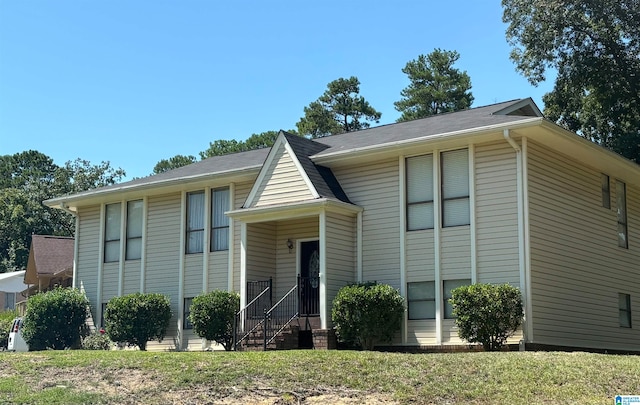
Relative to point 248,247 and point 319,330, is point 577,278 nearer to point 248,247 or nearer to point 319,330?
point 319,330

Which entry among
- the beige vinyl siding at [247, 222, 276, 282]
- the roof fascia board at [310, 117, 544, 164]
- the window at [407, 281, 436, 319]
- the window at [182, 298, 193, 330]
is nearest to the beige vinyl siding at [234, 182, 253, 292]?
the beige vinyl siding at [247, 222, 276, 282]

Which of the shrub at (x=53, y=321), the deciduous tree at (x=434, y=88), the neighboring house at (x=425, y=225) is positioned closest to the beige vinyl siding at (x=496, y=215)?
the neighboring house at (x=425, y=225)

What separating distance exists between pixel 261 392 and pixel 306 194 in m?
7.72

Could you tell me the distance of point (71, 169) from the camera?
206 ft

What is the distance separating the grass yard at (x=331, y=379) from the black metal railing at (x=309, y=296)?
4996 millimetres

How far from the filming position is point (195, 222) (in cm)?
2342

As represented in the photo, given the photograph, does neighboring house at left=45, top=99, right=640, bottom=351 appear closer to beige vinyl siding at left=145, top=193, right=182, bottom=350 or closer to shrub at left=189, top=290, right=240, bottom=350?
beige vinyl siding at left=145, top=193, right=182, bottom=350

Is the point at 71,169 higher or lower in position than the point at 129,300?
higher

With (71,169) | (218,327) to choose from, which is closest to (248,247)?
(218,327)

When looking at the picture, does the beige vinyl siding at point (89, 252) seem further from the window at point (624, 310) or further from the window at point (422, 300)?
the window at point (624, 310)

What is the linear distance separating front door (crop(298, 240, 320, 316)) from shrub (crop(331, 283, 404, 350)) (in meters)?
1.53

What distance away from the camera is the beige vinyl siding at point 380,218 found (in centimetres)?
1956

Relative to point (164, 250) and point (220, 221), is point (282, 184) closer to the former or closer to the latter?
point (220, 221)

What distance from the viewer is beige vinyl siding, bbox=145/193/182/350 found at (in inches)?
923
